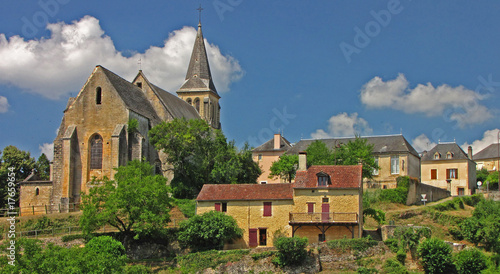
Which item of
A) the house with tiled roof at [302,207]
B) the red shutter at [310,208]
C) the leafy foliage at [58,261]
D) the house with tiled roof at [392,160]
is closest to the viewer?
the leafy foliage at [58,261]

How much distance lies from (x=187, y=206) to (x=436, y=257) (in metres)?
19.8

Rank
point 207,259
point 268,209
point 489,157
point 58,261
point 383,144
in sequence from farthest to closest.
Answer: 1. point 489,157
2. point 383,144
3. point 268,209
4. point 207,259
5. point 58,261

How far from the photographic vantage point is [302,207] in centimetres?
3819

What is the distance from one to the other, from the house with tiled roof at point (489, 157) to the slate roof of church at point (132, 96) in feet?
154

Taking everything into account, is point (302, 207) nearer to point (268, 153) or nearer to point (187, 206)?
point (187, 206)

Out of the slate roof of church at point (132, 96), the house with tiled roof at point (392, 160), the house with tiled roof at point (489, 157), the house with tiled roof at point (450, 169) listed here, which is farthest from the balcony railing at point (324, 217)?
the house with tiled roof at point (489, 157)

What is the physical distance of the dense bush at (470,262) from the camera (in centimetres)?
3431

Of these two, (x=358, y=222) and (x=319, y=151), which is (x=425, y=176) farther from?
(x=358, y=222)

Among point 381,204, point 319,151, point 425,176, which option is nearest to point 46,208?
point 319,151

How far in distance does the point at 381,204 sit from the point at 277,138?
20.3 m

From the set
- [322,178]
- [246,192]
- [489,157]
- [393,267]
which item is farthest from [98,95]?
[489,157]

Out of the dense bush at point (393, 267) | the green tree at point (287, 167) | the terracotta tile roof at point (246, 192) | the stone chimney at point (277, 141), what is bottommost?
the dense bush at point (393, 267)

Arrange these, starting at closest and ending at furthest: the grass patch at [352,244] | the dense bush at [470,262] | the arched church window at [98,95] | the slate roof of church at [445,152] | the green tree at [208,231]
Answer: the dense bush at [470,262] < the grass patch at [352,244] < the green tree at [208,231] < the arched church window at [98,95] < the slate roof of church at [445,152]

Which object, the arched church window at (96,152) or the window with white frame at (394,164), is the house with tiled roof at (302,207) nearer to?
the arched church window at (96,152)
